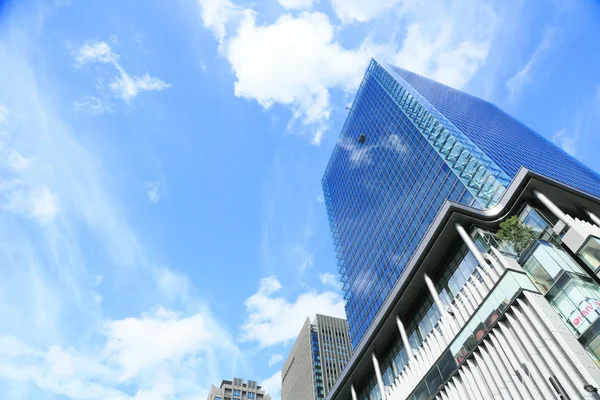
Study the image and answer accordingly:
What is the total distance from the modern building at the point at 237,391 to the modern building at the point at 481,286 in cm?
8855

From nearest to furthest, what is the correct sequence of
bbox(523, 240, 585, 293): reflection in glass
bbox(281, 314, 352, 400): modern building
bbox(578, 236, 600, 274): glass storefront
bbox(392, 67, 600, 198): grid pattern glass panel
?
bbox(523, 240, 585, 293): reflection in glass → bbox(578, 236, 600, 274): glass storefront → bbox(392, 67, 600, 198): grid pattern glass panel → bbox(281, 314, 352, 400): modern building

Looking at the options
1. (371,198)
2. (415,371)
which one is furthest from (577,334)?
(371,198)

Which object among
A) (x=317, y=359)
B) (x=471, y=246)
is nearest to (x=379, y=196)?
(x=471, y=246)

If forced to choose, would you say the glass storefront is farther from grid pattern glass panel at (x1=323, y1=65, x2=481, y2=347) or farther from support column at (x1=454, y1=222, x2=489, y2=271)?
grid pattern glass panel at (x1=323, y1=65, x2=481, y2=347)

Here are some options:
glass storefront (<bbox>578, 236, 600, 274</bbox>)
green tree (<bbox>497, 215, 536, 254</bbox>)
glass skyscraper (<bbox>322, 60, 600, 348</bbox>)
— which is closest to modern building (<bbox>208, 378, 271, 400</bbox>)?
glass skyscraper (<bbox>322, 60, 600, 348</bbox>)

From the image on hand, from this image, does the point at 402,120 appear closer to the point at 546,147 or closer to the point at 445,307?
the point at 546,147

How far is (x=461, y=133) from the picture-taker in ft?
205

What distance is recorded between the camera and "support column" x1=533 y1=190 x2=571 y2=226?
2805 cm

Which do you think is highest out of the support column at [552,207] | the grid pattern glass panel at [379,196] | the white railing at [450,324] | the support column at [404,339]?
the grid pattern glass panel at [379,196]

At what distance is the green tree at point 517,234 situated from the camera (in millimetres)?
27484

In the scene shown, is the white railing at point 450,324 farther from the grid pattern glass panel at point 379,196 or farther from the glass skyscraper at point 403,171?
the grid pattern glass panel at point 379,196

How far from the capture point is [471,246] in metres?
30.1

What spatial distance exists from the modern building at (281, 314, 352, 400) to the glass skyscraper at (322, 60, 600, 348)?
2172 inches

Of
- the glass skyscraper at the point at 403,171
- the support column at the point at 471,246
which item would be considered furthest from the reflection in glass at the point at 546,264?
the glass skyscraper at the point at 403,171
